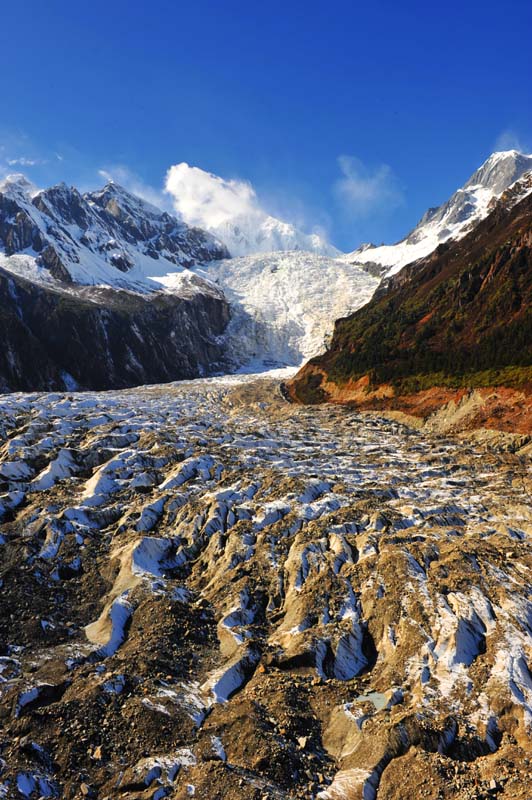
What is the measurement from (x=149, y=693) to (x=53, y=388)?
9909 cm

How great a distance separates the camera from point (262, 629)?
1839 centimetres

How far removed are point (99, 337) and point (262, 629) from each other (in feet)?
382

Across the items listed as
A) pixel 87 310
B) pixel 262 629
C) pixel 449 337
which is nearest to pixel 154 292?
pixel 87 310

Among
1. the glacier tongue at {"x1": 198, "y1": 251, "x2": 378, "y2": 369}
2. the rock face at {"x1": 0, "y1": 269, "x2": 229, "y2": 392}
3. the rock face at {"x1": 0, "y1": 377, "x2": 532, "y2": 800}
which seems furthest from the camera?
the glacier tongue at {"x1": 198, "y1": 251, "x2": 378, "y2": 369}

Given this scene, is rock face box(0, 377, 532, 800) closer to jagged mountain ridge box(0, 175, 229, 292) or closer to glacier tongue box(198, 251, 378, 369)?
glacier tongue box(198, 251, 378, 369)

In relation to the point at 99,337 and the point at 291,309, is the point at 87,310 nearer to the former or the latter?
the point at 99,337

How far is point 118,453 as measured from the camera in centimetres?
3594

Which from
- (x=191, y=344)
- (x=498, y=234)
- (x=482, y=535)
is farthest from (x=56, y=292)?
(x=482, y=535)

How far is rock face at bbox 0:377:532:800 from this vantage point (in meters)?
12.0

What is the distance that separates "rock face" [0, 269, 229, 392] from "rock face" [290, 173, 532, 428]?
55161mm

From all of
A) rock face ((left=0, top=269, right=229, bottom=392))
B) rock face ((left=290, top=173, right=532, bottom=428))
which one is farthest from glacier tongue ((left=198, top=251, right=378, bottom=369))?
rock face ((left=290, top=173, right=532, bottom=428))

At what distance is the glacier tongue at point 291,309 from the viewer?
157 m

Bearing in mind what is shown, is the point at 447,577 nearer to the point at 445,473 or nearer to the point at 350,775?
the point at 350,775

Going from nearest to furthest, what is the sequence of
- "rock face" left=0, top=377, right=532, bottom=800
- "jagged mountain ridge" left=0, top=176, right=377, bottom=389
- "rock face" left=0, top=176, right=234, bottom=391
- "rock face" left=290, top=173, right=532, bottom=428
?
1. "rock face" left=0, top=377, right=532, bottom=800
2. "rock face" left=290, top=173, right=532, bottom=428
3. "rock face" left=0, top=176, right=234, bottom=391
4. "jagged mountain ridge" left=0, top=176, right=377, bottom=389
